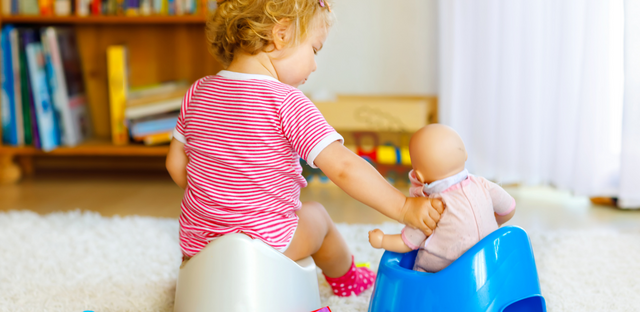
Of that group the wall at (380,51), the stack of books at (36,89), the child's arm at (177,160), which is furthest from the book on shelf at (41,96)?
the child's arm at (177,160)

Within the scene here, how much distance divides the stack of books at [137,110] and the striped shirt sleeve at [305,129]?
115cm

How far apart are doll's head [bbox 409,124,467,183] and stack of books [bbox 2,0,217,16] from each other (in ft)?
4.04

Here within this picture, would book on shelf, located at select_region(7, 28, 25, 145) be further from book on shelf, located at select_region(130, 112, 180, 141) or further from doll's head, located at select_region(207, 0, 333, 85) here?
doll's head, located at select_region(207, 0, 333, 85)

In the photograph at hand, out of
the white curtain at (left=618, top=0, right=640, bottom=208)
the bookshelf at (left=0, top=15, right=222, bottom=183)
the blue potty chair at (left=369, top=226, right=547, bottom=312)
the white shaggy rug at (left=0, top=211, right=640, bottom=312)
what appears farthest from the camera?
the bookshelf at (left=0, top=15, right=222, bottom=183)

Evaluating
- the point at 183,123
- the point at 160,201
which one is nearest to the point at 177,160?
the point at 183,123

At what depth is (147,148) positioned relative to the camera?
183cm

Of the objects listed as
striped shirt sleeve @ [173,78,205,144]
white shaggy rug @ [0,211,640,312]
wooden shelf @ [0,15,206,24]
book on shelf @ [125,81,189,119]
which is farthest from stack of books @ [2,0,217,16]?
striped shirt sleeve @ [173,78,205,144]

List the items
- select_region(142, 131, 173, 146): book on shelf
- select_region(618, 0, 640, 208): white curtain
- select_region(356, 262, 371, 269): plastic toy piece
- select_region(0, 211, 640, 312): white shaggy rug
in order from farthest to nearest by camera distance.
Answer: select_region(142, 131, 173, 146): book on shelf
select_region(618, 0, 640, 208): white curtain
select_region(356, 262, 371, 269): plastic toy piece
select_region(0, 211, 640, 312): white shaggy rug

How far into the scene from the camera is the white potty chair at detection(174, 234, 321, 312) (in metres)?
0.74

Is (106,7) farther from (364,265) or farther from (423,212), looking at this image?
(423,212)

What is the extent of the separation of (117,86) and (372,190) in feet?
4.54

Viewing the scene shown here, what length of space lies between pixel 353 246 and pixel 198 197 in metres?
0.48

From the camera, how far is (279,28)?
0.80 metres

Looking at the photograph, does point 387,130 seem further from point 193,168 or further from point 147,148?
point 193,168
